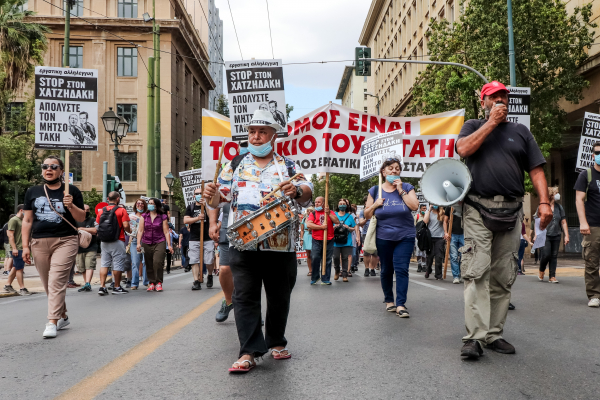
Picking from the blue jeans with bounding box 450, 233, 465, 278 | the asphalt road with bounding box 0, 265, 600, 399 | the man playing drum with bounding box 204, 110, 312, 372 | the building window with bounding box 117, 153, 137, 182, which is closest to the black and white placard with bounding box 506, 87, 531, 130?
the blue jeans with bounding box 450, 233, 465, 278

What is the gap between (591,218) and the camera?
825 centimetres

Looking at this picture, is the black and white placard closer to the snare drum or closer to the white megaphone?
the white megaphone

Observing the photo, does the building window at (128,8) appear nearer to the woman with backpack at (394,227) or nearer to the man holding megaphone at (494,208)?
the woman with backpack at (394,227)

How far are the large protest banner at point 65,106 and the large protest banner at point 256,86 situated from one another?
7.57 feet

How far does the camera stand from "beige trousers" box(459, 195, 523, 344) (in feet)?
16.4

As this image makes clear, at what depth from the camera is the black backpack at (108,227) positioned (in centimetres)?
1111

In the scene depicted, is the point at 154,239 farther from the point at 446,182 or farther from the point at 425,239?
the point at 446,182

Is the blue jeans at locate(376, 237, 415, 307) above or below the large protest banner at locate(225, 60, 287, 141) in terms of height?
below

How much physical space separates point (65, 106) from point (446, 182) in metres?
6.80

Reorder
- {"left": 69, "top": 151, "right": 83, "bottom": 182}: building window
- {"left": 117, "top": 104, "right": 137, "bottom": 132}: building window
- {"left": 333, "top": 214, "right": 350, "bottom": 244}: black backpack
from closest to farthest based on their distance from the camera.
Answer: {"left": 333, "top": 214, "right": 350, "bottom": 244}: black backpack
{"left": 69, "top": 151, "right": 83, "bottom": 182}: building window
{"left": 117, "top": 104, "right": 137, "bottom": 132}: building window

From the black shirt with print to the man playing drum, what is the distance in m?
2.65

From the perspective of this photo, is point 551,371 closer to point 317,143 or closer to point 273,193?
point 273,193

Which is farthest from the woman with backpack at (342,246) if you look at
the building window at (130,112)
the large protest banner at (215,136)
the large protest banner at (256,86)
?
the building window at (130,112)

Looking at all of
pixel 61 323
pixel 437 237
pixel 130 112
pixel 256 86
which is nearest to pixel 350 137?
pixel 256 86
